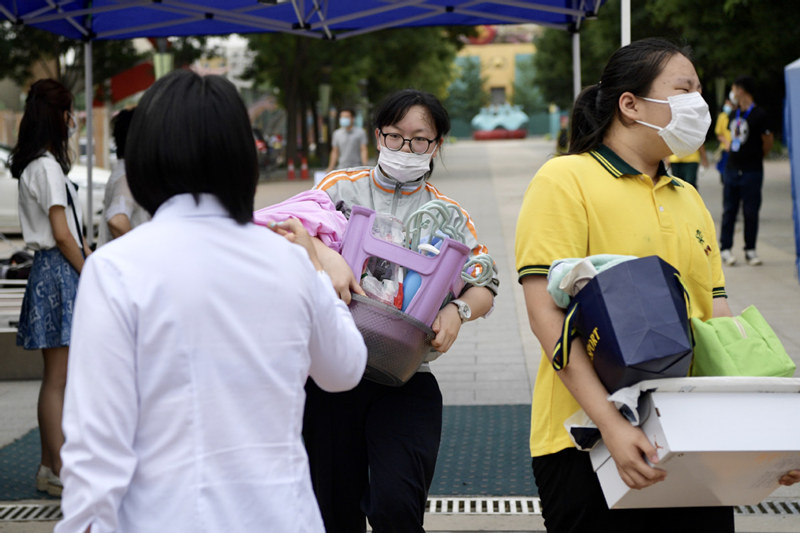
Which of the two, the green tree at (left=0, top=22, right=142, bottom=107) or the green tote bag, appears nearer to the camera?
the green tote bag

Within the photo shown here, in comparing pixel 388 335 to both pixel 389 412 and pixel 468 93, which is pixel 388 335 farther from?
pixel 468 93

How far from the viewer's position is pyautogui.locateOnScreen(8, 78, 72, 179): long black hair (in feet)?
16.0

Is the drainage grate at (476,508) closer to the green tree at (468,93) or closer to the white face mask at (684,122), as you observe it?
the white face mask at (684,122)

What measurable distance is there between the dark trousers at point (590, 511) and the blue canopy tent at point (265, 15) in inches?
217

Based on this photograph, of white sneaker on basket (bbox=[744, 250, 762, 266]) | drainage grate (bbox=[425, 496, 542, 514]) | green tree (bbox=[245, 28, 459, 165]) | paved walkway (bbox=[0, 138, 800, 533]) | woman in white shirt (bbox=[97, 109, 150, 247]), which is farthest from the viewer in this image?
green tree (bbox=[245, 28, 459, 165])

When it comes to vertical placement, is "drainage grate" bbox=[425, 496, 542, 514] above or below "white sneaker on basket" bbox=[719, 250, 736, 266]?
above

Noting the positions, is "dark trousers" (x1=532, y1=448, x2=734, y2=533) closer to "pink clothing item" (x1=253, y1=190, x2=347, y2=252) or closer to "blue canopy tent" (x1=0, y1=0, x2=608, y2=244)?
"pink clothing item" (x1=253, y1=190, x2=347, y2=252)

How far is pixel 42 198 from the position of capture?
16.0ft

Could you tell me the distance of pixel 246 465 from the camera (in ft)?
6.14

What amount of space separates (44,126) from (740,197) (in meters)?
→ 8.60

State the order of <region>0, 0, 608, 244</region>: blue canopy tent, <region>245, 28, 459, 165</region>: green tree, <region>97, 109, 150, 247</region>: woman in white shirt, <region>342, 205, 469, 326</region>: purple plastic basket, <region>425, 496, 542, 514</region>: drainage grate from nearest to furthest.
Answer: <region>342, 205, 469, 326</region>: purple plastic basket, <region>425, 496, 542, 514</region>: drainage grate, <region>97, 109, 150, 247</region>: woman in white shirt, <region>0, 0, 608, 244</region>: blue canopy tent, <region>245, 28, 459, 165</region>: green tree

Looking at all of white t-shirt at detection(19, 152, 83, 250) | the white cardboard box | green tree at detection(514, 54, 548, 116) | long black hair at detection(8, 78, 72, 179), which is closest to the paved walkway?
the white cardboard box

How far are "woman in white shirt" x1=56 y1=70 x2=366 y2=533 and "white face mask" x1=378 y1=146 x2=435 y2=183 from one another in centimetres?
142

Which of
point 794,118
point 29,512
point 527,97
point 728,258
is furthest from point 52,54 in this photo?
point 527,97
